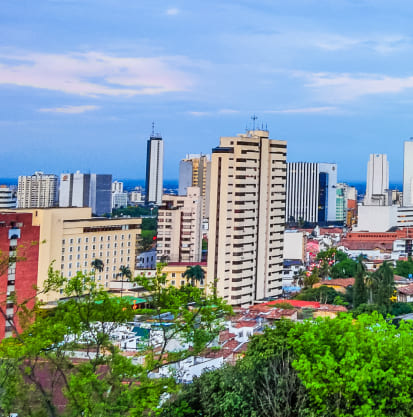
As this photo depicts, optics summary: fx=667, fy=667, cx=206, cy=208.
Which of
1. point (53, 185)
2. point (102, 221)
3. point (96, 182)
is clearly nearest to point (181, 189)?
point (96, 182)

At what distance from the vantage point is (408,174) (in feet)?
193

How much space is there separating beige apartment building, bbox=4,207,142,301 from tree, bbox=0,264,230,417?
12631 mm

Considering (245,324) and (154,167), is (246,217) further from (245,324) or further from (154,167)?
(154,167)

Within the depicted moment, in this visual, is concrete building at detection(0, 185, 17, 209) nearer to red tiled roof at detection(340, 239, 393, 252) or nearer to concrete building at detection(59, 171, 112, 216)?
concrete building at detection(59, 171, 112, 216)

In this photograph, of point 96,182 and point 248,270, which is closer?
point 248,270

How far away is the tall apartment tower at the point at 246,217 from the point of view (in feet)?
55.2

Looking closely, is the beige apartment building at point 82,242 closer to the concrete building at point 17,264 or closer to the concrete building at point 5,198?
the concrete building at point 17,264

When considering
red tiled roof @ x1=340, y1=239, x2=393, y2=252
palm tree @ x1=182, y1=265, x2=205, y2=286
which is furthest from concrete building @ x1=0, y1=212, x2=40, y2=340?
red tiled roof @ x1=340, y1=239, x2=393, y2=252

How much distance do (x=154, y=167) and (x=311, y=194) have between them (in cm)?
1479

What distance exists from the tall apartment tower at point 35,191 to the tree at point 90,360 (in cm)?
3909

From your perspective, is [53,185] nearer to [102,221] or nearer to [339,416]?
[102,221]

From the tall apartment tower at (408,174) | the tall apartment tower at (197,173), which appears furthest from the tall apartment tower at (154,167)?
the tall apartment tower at (408,174)

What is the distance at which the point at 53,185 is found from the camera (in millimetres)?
43656

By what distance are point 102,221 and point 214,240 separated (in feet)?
15.0
